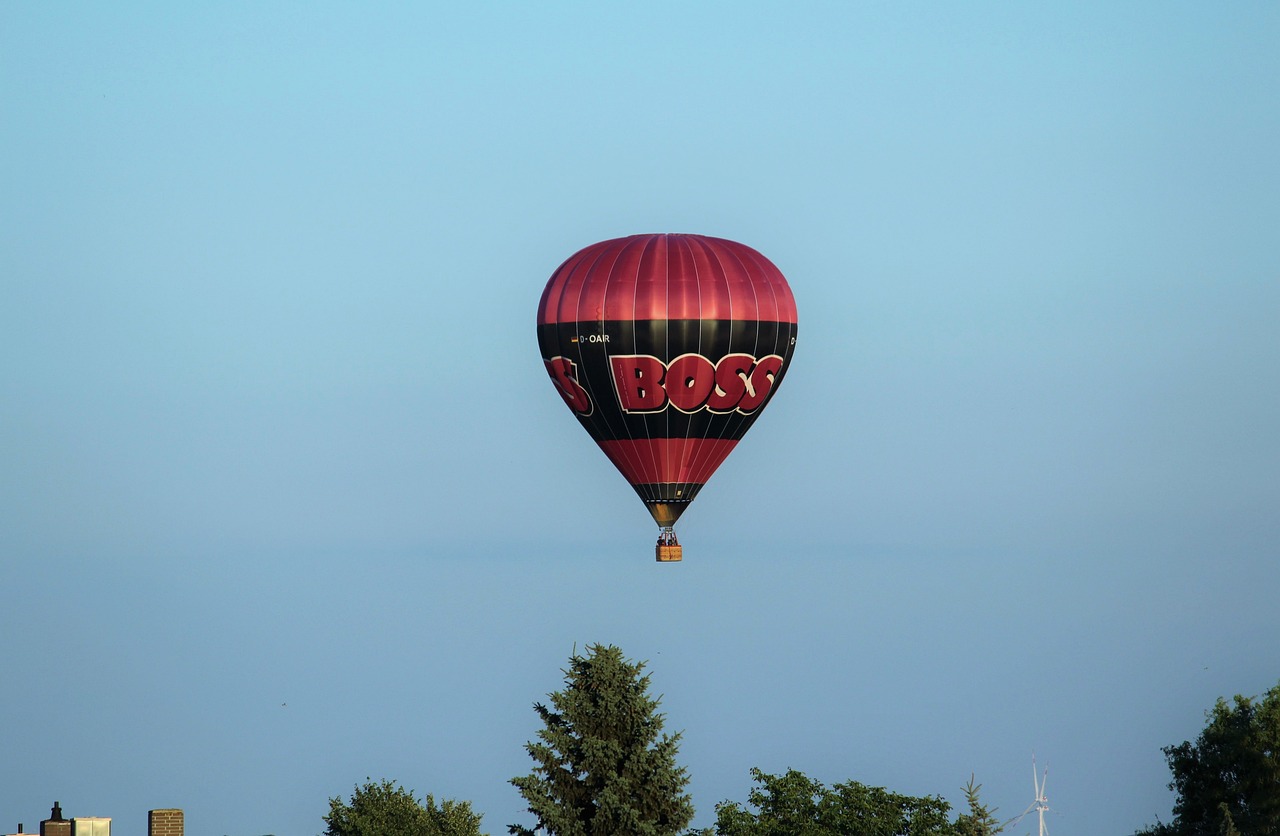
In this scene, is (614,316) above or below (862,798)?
above

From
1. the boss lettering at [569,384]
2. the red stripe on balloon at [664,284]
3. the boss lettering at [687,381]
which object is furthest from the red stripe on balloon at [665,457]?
the red stripe on balloon at [664,284]

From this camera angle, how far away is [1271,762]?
108m

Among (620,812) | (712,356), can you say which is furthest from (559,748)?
(712,356)

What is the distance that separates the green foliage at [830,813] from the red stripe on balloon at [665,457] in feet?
45.8

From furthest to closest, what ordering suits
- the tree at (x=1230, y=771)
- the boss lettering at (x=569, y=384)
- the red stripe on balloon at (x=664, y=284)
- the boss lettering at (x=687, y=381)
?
the tree at (x=1230, y=771) → the boss lettering at (x=569, y=384) → the boss lettering at (x=687, y=381) → the red stripe on balloon at (x=664, y=284)

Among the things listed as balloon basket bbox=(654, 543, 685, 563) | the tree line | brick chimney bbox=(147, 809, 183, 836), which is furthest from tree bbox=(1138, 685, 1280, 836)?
brick chimney bbox=(147, 809, 183, 836)

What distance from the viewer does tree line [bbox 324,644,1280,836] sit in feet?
240

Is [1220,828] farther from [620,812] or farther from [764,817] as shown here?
[620,812]

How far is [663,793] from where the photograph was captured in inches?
2874

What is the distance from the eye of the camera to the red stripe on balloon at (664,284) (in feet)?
290

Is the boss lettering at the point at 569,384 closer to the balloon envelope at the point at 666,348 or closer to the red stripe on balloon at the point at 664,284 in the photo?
the balloon envelope at the point at 666,348

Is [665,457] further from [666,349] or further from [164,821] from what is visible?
[164,821]

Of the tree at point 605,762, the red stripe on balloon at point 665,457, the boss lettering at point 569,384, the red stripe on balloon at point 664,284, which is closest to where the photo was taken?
the tree at point 605,762

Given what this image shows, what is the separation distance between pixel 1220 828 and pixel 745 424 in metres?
26.9
